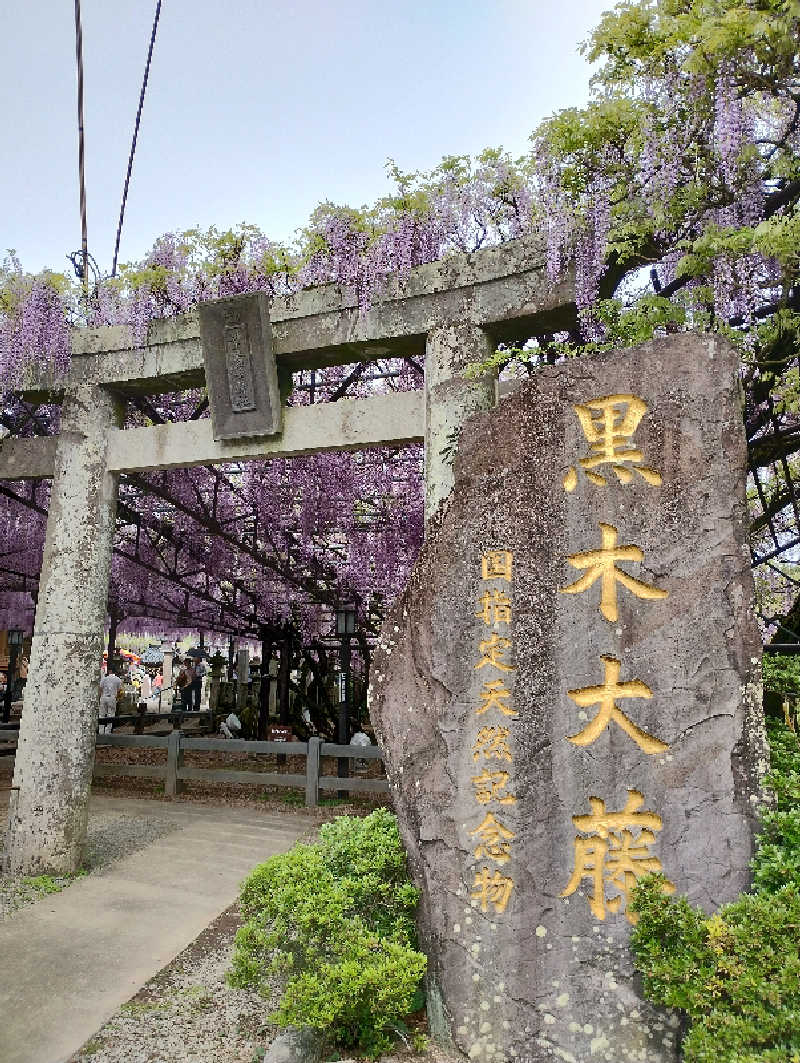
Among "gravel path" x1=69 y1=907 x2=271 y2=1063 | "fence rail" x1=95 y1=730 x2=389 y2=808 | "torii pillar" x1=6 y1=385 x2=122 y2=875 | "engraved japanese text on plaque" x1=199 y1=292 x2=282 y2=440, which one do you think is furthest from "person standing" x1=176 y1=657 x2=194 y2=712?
"gravel path" x1=69 y1=907 x2=271 y2=1063

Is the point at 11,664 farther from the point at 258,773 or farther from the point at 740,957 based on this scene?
the point at 740,957

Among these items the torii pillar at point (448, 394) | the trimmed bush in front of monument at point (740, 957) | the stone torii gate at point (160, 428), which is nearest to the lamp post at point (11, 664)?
the stone torii gate at point (160, 428)

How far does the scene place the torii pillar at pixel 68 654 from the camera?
5430mm

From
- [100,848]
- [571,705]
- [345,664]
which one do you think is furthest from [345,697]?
[571,705]

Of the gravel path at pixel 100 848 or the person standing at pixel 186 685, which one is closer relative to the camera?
the gravel path at pixel 100 848

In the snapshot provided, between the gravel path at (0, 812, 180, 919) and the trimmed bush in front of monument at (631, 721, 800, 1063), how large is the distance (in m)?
4.24

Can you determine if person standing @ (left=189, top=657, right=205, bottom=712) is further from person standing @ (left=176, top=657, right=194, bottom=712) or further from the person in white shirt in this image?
the person in white shirt

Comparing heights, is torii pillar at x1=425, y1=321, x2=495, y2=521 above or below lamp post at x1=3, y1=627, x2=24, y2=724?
above

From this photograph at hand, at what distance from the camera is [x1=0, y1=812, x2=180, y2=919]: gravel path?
501cm

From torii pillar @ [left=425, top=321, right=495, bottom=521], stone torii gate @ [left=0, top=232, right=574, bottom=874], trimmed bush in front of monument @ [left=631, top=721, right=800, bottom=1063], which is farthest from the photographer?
stone torii gate @ [left=0, top=232, right=574, bottom=874]

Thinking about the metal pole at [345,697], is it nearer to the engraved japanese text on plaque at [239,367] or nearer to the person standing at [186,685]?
the engraved japanese text on plaque at [239,367]

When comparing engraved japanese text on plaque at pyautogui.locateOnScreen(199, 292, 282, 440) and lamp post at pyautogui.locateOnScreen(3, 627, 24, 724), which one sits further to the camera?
lamp post at pyautogui.locateOnScreen(3, 627, 24, 724)

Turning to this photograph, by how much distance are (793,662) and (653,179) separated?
9.54ft

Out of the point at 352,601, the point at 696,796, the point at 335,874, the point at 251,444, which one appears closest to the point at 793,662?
the point at 696,796
